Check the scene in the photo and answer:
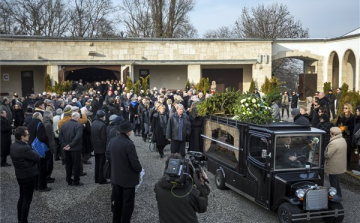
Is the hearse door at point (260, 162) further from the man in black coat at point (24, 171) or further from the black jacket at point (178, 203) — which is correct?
the man in black coat at point (24, 171)

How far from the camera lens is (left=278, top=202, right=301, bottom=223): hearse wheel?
6.60 meters

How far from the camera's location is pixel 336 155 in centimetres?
808

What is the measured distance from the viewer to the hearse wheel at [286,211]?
6.60 m

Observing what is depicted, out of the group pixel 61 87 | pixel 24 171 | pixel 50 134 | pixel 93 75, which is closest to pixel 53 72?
pixel 61 87

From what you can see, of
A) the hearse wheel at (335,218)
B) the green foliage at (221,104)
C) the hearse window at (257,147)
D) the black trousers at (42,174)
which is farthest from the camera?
the green foliage at (221,104)

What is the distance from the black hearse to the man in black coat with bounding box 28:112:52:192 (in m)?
4.36

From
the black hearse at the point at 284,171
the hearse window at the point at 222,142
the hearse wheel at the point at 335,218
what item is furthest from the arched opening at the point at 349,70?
the hearse wheel at the point at 335,218

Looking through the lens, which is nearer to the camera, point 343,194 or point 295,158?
point 295,158

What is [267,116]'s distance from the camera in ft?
27.0

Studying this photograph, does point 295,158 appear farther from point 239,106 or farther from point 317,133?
point 239,106

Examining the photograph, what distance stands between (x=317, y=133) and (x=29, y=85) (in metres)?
27.5

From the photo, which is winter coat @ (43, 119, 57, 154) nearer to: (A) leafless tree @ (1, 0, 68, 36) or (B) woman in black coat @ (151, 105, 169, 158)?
(B) woman in black coat @ (151, 105, 169, 158)

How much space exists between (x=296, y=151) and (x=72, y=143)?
513 cm

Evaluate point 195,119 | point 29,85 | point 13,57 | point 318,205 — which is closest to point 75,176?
point 195,119
